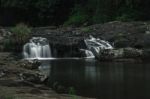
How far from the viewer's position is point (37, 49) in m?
54.9

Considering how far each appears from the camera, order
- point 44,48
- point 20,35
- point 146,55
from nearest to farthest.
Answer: point 146,55 < point 44,48 < point 20,35

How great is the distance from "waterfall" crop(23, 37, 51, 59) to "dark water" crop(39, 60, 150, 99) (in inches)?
482

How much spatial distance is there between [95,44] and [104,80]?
24.0 m

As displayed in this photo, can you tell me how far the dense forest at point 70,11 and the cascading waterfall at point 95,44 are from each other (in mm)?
9545

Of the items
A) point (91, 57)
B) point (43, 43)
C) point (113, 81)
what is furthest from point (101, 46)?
point (113, 81)

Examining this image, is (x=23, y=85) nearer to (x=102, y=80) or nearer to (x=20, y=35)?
(x=102, y=80)

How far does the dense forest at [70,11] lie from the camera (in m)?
67.1

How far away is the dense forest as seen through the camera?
6712 cm

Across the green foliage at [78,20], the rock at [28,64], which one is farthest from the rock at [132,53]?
the green foliage at [78,20]

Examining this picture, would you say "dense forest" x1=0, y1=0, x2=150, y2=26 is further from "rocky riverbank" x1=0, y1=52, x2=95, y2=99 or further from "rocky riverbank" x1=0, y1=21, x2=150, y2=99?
"rocky riverbank" x1=0, y1=52, x2=95, y2=99

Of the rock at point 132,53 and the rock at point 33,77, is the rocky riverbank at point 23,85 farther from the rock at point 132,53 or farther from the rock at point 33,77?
the rock at point 132,53

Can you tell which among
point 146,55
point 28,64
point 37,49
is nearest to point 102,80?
point 28,64

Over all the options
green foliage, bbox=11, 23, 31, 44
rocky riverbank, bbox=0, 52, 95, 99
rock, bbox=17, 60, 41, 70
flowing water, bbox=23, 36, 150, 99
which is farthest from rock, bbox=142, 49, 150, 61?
rocky riverbank, bbox=0, 52, 95, 99

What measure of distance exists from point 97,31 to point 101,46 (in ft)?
11.4
